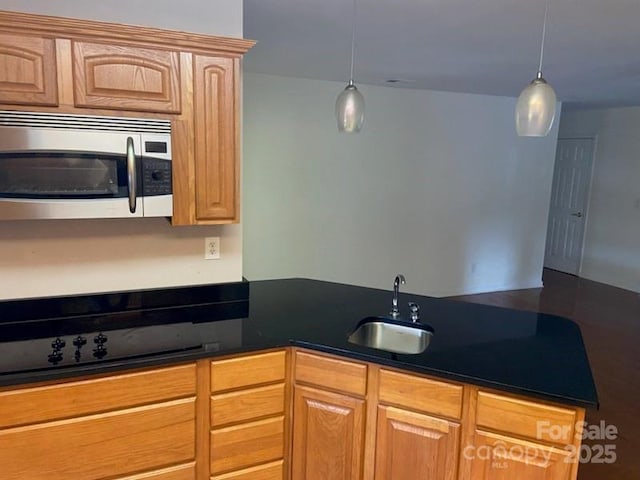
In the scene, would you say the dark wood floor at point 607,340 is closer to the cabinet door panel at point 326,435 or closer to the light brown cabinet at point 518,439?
the light brown cabinet at point 518,439

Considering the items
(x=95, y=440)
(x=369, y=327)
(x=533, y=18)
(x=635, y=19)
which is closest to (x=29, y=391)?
(x=95, y=440)

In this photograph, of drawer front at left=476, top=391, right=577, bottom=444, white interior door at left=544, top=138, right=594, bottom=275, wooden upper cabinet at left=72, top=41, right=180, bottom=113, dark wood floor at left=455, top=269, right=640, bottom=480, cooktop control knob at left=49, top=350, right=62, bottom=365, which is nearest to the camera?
drawer front at left=476, top=391, right=577, bottom=444

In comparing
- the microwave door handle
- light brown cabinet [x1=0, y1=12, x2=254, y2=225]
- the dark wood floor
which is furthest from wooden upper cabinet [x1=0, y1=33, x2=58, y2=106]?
the dark wood floor

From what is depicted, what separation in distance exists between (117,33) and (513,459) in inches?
85.8

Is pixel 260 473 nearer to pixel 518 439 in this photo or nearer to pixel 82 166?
pixel 518 439

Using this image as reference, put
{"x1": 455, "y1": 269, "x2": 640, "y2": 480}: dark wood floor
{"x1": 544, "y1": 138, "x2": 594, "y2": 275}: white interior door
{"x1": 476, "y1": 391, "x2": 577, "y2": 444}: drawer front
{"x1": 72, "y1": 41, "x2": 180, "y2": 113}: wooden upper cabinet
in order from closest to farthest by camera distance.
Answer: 1. {"x1": 476, "y1": 391, "x2": 577, "y2": 444}: drawer front
2. {"x1": 72, "y1": 41, "x2": 180, "y2": 113}: wooden upper cabinet
3. {"x1": 455, "y1": 269, "x2": 640, "y2": 480}: dark wood floor
4. {"x1": 544, "y1": 138, "x2": 594, "y2": 275}: white interior door

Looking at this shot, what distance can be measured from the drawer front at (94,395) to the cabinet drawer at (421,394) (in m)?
0.76

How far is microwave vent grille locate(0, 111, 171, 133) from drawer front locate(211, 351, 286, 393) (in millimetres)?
997

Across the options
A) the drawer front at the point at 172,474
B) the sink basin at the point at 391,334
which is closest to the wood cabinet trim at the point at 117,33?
the sink basin at the point at 391,334

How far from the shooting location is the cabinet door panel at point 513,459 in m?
1.66

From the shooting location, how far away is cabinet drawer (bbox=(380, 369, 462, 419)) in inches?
70.1

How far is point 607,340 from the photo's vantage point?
4559mm

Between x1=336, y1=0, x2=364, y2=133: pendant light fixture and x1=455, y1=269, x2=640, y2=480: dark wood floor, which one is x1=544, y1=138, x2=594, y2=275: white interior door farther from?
x1=336, y1=0, x2=364, y2=133: pendant light fixture

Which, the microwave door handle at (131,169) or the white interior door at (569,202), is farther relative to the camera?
the white interior door at (569,202)
